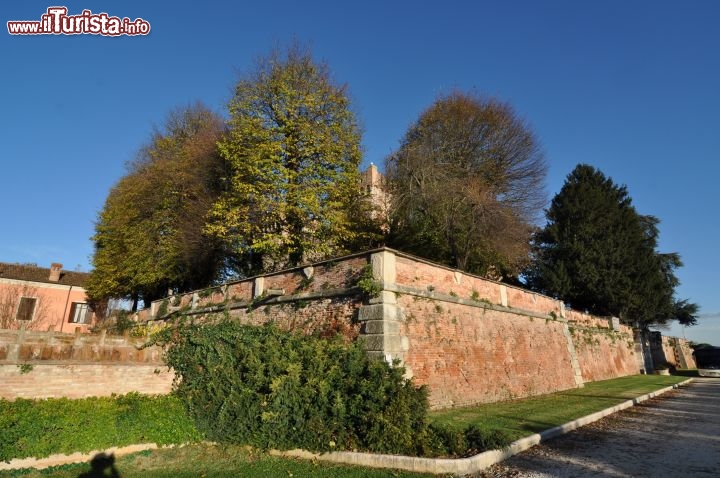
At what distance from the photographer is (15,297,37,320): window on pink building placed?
30281 mm

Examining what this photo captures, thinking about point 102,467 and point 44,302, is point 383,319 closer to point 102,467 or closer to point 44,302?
point 102,467

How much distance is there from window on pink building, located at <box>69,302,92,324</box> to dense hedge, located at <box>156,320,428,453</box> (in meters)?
29.2

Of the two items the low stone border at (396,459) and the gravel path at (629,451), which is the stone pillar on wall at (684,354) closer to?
the gravel path at (629,451)

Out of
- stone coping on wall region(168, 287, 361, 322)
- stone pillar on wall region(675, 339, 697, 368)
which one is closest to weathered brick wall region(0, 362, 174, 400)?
stone coping on wall region(168, 287, 361, 322)

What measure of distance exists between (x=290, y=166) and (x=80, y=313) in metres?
25.8

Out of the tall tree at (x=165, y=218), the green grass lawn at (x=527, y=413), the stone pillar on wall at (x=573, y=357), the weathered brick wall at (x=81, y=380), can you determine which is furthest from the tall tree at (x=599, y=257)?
the weathered brick wall at (x=81, y=380)

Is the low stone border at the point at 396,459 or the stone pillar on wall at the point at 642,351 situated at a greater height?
the stone pillar on wall at the point at 642,351

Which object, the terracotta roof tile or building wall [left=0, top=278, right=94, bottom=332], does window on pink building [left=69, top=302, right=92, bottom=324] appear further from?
the terracotta roof tile

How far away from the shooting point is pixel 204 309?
52.1 feet

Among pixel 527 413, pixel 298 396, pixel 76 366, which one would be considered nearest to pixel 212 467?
pixel 298 396

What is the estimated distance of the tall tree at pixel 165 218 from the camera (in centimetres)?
2161

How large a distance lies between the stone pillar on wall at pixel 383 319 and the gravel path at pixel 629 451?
141 inches

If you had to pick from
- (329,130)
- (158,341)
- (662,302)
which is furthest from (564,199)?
(158,341)

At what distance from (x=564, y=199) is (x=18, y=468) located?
36670mm
